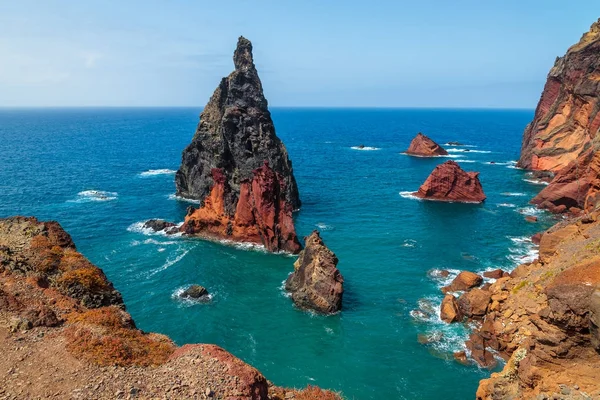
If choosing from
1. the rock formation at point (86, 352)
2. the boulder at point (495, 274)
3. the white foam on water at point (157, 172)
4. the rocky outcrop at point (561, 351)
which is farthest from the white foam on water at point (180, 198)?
the rocky outcrop at point (561, 351)

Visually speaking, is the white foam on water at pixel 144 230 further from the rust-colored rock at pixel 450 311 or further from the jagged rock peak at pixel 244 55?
the rust-colored rock at pixel 450 311

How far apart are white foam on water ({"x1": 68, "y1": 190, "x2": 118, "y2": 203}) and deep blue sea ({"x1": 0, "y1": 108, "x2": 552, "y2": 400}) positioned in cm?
28

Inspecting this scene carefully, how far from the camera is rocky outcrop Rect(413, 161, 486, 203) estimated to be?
316 ft

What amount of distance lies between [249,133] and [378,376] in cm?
5528

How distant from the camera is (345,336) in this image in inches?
1810

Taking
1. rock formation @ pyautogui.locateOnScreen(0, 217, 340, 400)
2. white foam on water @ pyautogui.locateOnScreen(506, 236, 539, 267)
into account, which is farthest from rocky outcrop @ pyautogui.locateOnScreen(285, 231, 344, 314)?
white foam on water @ pyautogui.locateOnScreen(506, 236, 539, 267)

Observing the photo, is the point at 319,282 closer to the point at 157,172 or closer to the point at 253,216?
the point at 253,216

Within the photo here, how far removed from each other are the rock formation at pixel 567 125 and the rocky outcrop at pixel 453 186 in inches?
487

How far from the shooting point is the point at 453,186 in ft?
321

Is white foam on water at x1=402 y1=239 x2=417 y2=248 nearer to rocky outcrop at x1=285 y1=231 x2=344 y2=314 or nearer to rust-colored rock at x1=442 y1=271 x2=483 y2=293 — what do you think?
rust-colored rock at x1=442 y1=271 x2=483 y2=293

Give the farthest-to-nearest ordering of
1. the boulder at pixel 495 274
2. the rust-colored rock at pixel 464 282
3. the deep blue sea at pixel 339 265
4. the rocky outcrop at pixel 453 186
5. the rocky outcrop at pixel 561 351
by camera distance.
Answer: the rocky outcrop at pixel 453 186, the boulder at pixel 495 274, the rust-colored rock at pixel 464 282, the deep blue sea at pixel 339 265, the rocky outcrop at pixel 561 351

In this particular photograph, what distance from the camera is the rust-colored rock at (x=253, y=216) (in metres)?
69.8

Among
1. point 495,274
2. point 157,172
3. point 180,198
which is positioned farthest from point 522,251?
point 157,172

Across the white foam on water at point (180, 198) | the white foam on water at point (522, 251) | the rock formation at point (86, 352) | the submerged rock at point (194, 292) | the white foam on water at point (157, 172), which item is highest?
→ the rock formation at point (86, 352)
